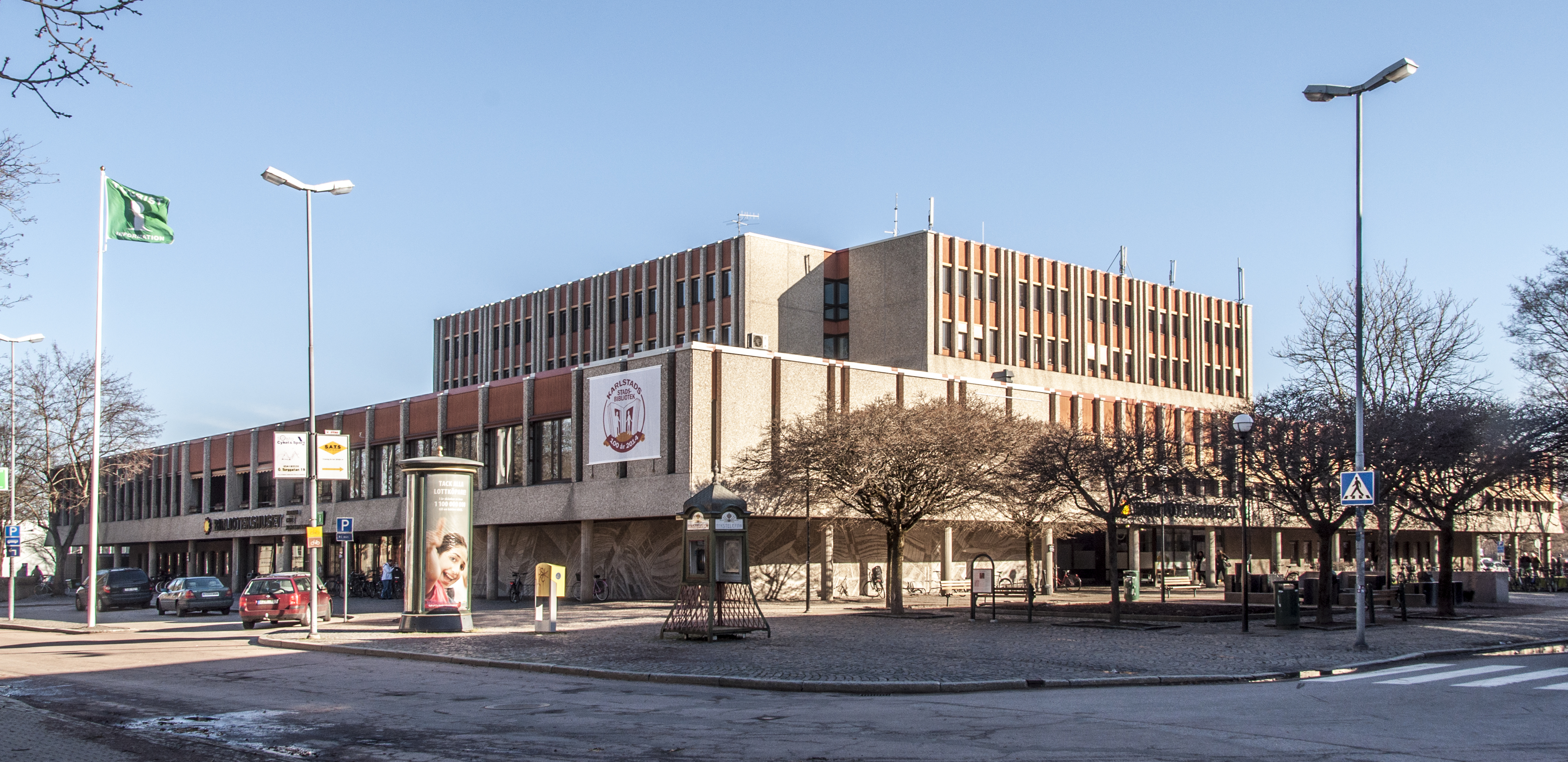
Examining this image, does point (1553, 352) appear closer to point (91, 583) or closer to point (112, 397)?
point (91, 583)

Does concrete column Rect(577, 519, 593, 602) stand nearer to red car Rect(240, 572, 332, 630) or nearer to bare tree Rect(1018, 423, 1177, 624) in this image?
red car Rect(240, 572, 332, 630)

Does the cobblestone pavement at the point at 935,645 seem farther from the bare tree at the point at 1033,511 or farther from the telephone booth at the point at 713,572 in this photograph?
the bare tree at the point at 1033,511

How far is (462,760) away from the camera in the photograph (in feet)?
32.9

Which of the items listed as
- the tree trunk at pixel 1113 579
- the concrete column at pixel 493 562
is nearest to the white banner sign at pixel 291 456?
the concrete column at pixel 493 562

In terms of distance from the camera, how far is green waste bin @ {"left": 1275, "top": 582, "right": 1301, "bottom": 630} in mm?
26141

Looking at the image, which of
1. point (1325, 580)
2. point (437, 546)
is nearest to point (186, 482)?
point (437, 546)

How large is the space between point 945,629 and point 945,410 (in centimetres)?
945

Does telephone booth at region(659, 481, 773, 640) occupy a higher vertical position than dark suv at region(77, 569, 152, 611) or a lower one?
higher

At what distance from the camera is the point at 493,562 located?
152 ft

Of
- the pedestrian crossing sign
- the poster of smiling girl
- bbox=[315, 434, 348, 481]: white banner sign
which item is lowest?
the poster of smiling girl

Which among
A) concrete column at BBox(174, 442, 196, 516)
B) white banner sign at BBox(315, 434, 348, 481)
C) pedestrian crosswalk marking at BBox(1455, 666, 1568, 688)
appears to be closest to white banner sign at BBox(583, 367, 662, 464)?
white banner sign at BBox(315, 434, 348, 481)

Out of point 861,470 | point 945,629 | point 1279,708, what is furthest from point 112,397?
point 1279,708

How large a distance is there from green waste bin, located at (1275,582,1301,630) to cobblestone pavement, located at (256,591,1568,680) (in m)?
0.34

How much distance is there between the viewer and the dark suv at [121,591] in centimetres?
4619
